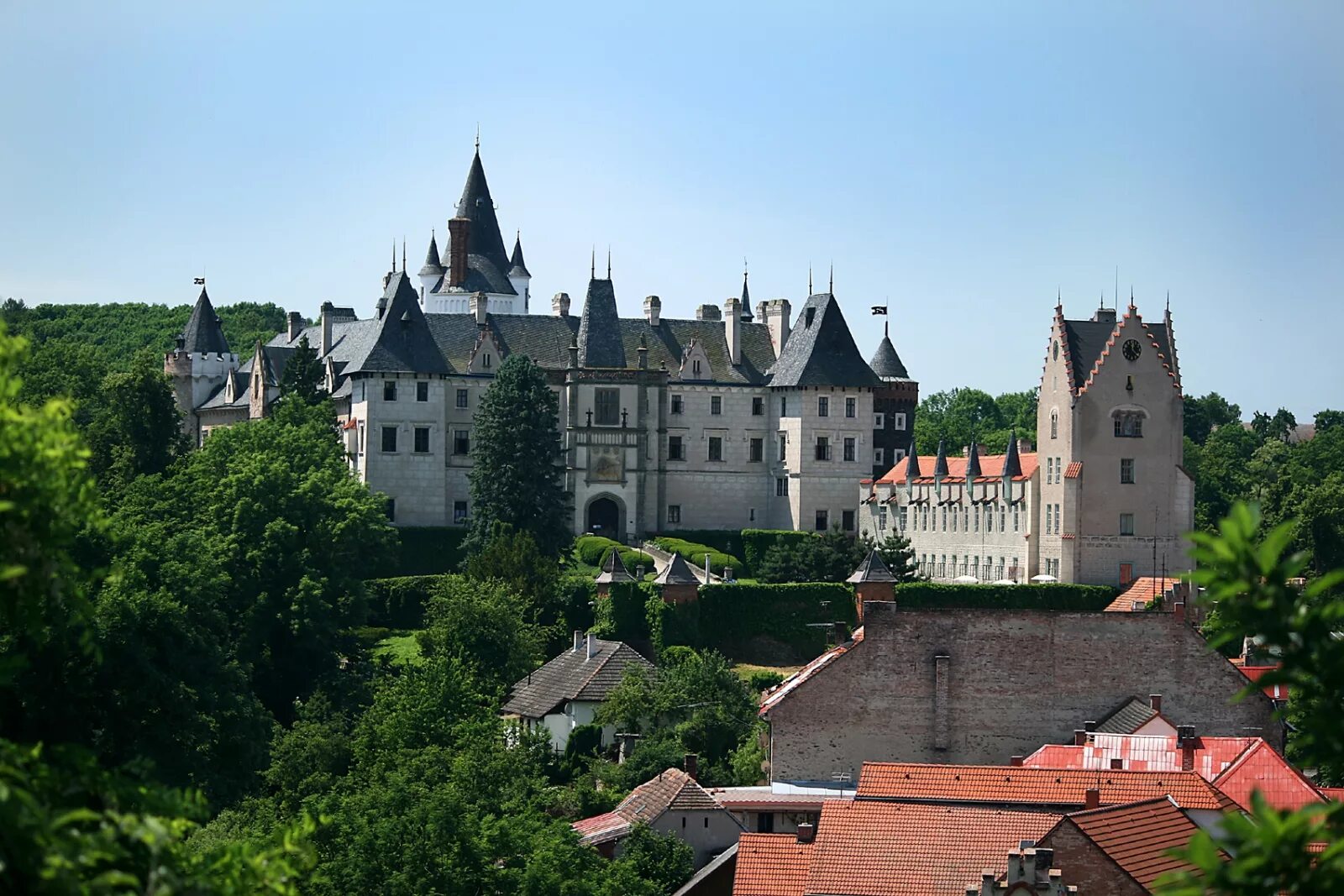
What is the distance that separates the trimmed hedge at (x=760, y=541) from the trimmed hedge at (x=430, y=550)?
11.4 meters

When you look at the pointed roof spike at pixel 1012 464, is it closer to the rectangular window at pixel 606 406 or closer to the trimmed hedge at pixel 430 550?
the rectangular window at pixel 606 406

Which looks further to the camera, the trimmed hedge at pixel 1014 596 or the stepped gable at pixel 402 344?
the stepped gable at pixel 402 344

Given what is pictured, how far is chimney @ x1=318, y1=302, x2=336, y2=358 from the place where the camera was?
105m

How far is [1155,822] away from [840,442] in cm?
6060

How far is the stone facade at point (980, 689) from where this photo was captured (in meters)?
57.2

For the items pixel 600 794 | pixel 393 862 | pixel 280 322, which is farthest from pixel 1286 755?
pixel 280 322

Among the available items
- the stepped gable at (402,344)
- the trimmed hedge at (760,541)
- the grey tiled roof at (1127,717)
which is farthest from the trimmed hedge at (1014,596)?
the stepped gable at (402,344)

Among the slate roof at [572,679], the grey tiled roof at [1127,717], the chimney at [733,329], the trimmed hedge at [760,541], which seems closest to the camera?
the grey tiled roof at [1127,717]

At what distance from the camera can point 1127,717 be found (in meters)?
57.0

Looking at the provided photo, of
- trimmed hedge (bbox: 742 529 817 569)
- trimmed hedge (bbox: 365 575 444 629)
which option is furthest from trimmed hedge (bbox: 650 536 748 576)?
trimmed hedge (bbox: 365 575 444 629)

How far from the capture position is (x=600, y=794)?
5600 cm

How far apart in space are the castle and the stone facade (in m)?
36.4

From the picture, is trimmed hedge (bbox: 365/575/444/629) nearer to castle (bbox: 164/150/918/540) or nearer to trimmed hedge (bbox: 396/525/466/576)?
trimmed hedge (bbox: 396/525/466/576)

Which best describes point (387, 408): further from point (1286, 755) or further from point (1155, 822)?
point (1155, 822)
